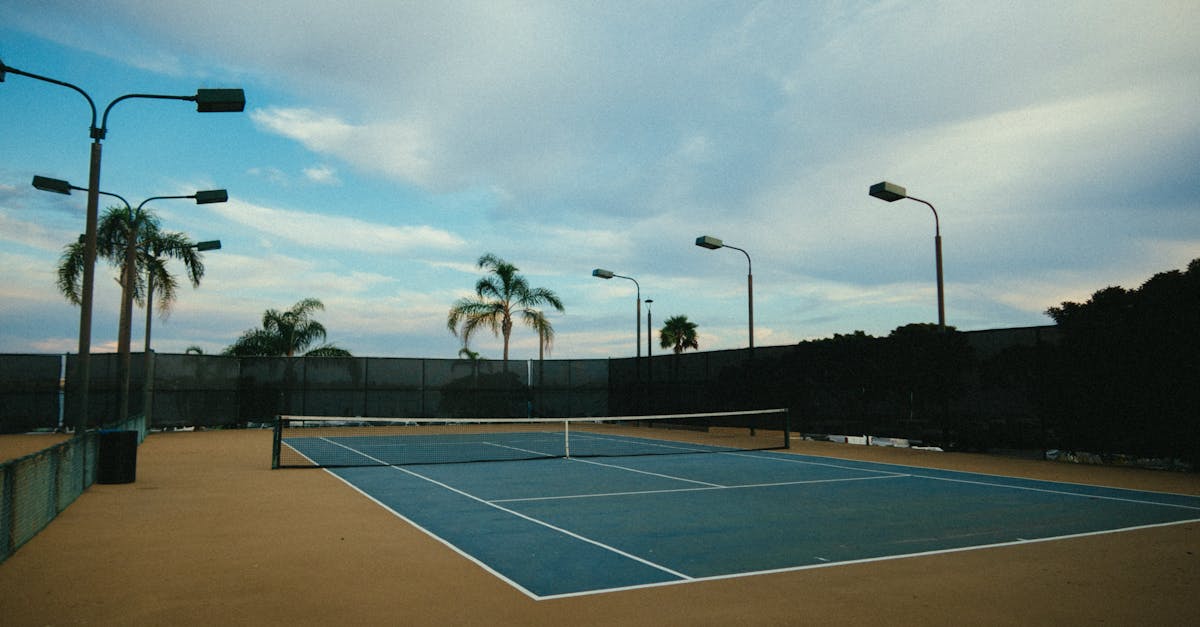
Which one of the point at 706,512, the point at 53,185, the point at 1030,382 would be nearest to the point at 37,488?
the point at 706,512

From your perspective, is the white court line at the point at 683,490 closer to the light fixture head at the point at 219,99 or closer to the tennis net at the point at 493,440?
the tennis net at the point at 493,440

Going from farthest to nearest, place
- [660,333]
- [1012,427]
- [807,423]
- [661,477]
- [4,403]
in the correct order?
[660,333], [4,403], [807,423], [1012,427], [661,477]

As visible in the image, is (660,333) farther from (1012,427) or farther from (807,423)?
(1012,427)

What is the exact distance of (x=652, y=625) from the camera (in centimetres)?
562

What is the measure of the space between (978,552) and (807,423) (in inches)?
775

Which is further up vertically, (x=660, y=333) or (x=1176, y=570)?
(x=660, y=333)

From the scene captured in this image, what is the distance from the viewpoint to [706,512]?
1079 cm

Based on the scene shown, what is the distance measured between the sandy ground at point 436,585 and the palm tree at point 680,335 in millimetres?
43150

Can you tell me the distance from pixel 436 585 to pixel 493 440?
65.5ft

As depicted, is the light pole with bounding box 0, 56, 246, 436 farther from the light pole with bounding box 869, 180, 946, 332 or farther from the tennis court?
the light pole with bounding box 869, 180, 946, 332

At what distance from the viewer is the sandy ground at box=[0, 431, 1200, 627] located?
5852 millimetres

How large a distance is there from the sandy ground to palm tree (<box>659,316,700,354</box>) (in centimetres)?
4315

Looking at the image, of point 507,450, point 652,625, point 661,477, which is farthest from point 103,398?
point 652,625

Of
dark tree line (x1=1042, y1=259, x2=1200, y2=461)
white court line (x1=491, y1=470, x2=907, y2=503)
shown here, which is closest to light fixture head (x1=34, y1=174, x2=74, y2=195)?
white court line (x1=491, y1=470, x2=907, y2=503)
